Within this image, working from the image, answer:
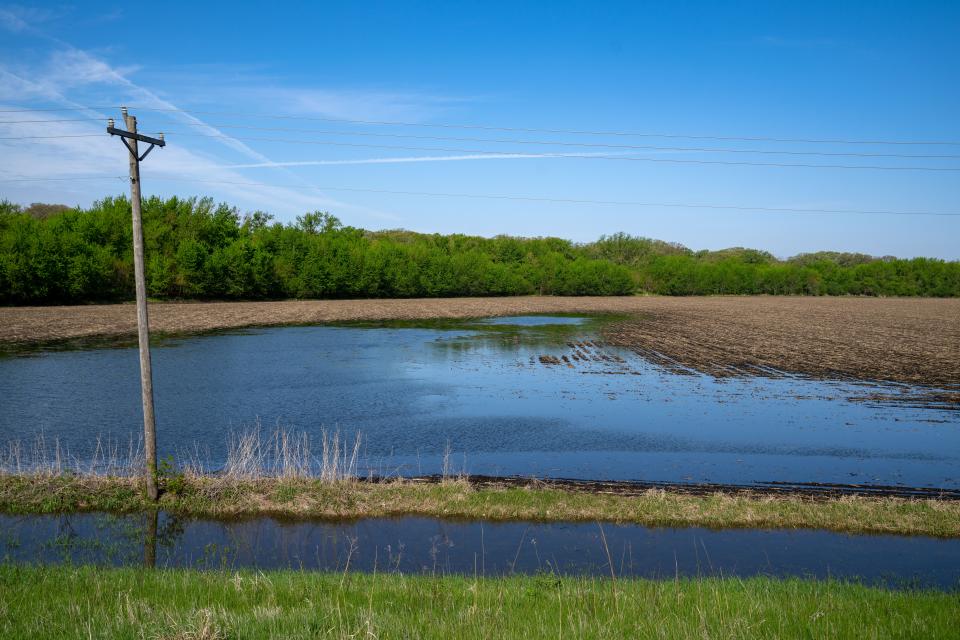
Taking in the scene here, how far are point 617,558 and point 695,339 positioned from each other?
140ft

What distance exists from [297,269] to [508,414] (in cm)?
9101

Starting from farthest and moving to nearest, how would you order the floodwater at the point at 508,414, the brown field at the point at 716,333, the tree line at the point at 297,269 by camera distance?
1. the tree line at the point at 297,269
2. the brown field at the point at 716,333
3. the floodwater at the point at 508,414

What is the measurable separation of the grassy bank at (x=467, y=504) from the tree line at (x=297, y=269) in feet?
233

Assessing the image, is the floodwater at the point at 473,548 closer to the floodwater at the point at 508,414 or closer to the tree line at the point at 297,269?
the floodwater at the point at 508,414

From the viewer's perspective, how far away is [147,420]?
1452cm

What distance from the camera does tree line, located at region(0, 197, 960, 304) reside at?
259 ft

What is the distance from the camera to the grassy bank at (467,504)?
13750 millimetres

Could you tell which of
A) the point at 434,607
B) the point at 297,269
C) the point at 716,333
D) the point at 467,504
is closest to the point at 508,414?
the point at 467,504

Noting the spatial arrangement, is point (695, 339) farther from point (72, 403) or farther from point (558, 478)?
point (72, 403)

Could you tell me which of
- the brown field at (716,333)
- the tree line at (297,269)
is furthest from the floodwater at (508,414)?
the tree line at (297,269)

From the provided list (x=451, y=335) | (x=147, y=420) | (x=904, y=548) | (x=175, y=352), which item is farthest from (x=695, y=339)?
(x=147, y=420)

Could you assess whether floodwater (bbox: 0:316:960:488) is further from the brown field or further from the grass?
the grass

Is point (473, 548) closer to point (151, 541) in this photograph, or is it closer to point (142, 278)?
point (151, 541)

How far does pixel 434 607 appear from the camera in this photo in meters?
7.70
